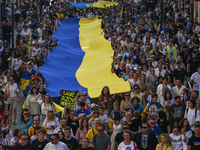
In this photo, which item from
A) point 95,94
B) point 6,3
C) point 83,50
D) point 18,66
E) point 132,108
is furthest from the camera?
point 6,3

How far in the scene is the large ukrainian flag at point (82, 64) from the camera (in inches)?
641

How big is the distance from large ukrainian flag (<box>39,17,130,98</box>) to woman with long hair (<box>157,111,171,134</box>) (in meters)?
3.06

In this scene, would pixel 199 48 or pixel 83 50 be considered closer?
pixel 199 48

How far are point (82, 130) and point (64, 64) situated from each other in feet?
28.4

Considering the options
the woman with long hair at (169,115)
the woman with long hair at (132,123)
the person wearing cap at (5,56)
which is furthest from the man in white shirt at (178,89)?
the person wearing cap at (5,56)

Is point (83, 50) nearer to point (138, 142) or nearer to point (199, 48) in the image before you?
point (199, 48)

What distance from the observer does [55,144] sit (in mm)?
10148

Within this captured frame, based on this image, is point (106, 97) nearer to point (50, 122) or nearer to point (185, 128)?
point (50, 122)

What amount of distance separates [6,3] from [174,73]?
19.8 metres

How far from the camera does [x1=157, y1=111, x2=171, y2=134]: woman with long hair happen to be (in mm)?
11844

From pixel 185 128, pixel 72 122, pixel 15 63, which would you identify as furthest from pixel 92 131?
pixel 15 63

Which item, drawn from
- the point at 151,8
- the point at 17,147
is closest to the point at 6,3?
the point at 151,8

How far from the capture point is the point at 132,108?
41.7 ft

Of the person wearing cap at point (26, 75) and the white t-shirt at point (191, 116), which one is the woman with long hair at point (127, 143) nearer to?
the white t-shirt at point (191, 116)
